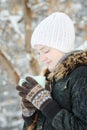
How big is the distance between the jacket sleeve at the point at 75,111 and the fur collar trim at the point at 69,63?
0.12ft

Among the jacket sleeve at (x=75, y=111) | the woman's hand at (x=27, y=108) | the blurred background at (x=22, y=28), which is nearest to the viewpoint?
the jacket sleeve at (x=75, y=111)

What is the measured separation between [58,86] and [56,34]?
0.25 m

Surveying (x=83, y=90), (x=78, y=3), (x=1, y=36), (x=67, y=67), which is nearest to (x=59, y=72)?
(x=67, y=67)

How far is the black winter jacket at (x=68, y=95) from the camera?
60.6 inches

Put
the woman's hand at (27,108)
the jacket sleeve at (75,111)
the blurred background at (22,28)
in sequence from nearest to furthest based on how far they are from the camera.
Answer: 1. the jacket sleeve at (75,111)
2. the woman's hand at (27,108)
3. the blurred background at (22,28)

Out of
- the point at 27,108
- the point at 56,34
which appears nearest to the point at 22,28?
the point at 56,34

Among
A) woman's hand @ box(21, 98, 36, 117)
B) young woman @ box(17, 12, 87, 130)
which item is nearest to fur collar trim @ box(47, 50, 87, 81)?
young woman @ box(17, 12, 87, 130)

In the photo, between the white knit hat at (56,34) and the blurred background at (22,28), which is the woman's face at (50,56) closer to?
the white knit hat at (56,34)

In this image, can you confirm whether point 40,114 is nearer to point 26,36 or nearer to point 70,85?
point 70,85

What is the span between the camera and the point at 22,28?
545 cm

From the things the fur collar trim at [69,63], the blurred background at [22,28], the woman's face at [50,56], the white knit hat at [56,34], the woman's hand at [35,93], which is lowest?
the blurred background at [22,28]

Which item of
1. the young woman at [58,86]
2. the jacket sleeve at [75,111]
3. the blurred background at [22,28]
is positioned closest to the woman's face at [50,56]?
the young woman at [58,86]

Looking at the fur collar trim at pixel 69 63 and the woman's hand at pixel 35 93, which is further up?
the fur collar trim at pixel 69 63

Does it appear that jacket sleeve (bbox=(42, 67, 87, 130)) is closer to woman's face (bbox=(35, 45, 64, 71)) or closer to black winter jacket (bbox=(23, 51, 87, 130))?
black winter jacket (bbox=(23, 51, 87, 130))
